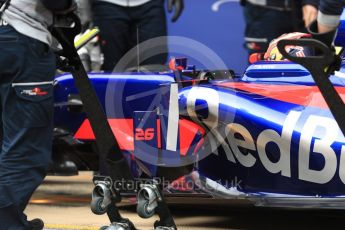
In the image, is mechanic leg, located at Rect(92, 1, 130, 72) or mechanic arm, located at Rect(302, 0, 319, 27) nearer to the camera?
mechanic leg, located at Rect(92, 1, 130, 72)

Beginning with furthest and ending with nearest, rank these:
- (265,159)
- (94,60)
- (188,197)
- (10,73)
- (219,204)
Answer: (94,60), (219,204), (188,197), (265,159), (10,73)

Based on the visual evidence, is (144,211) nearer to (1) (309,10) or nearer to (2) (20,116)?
(2) (20,116)

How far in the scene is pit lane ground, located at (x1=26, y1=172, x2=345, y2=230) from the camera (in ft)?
20.0

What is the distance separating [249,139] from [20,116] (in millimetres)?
1465

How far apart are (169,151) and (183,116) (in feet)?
0.80

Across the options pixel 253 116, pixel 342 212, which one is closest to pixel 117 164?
pixel 253 116

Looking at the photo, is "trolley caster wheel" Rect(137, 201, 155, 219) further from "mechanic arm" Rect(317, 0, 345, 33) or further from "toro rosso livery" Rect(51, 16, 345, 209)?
"mechanic arm" Rect(317, 0, 345, 33)

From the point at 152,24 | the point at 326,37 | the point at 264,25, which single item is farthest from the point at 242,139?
the point at 264,25

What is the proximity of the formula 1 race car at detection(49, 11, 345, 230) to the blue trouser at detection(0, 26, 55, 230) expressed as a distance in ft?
1.74

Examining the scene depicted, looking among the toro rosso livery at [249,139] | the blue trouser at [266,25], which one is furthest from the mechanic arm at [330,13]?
the blue trouser at [266,25]

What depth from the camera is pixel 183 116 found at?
5.74 metres

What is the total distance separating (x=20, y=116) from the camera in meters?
4.72

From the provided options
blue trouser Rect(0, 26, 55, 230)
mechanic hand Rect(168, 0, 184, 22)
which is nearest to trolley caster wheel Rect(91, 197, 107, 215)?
blue trouser Rect(0, 26, 55, 230)

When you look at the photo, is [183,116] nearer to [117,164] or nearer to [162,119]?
[162,119]
